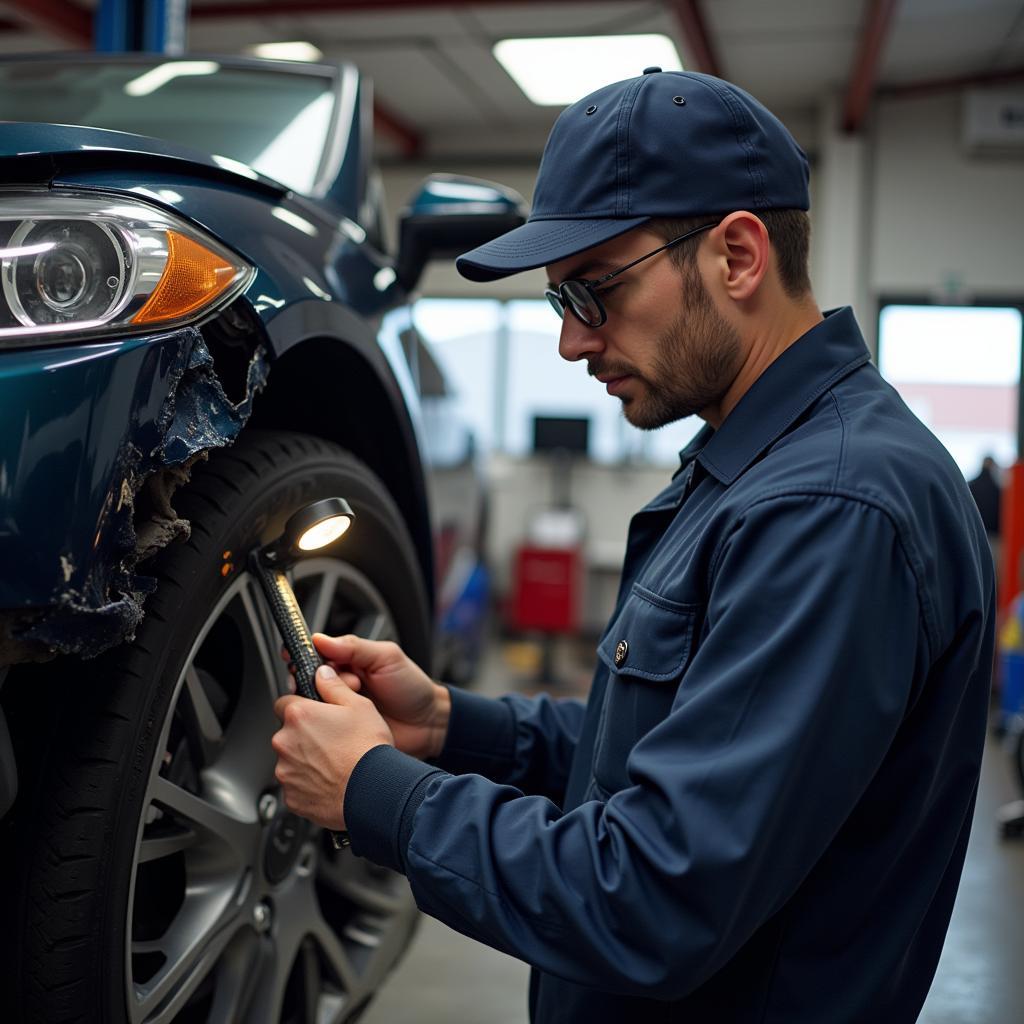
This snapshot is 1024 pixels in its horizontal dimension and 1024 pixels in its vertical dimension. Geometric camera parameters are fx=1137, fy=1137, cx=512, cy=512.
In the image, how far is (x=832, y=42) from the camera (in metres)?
6.58

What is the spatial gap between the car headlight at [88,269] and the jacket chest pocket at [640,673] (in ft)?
1.62

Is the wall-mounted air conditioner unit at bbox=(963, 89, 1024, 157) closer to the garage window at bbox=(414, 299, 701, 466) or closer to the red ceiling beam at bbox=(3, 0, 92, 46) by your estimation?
the garage window at bbox=(414, 299, 701, 466)

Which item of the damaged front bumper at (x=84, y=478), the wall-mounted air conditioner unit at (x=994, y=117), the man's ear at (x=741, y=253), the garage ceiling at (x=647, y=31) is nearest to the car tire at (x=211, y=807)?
the damaged front bumper at (x=84, y=478)

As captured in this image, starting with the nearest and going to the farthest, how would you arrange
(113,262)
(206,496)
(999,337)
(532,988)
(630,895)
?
(630,895) → (113,262) → (206,496) → (532,988) → (999,337)

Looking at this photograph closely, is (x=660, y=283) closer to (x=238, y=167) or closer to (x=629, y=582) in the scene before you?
(x=629, y=582)

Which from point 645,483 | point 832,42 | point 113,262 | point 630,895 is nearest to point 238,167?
point 113,262

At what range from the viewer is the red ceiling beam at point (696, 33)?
5578 mm

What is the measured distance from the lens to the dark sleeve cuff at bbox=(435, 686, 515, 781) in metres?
1.42

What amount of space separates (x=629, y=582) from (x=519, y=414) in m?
7.58

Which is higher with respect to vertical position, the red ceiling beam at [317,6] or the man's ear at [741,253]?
the red ceiling beam at [317,6]

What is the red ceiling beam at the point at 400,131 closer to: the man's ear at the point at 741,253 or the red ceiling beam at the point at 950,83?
the red ceiling beam at the point at 950,83

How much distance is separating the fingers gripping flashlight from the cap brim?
11.6 inches

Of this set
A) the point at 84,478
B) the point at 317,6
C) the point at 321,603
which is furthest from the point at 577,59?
the point at 84,478

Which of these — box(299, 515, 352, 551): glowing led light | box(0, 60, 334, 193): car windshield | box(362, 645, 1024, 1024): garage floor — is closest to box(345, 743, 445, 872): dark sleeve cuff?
box(299, 515, 352, 551): glowing led light
